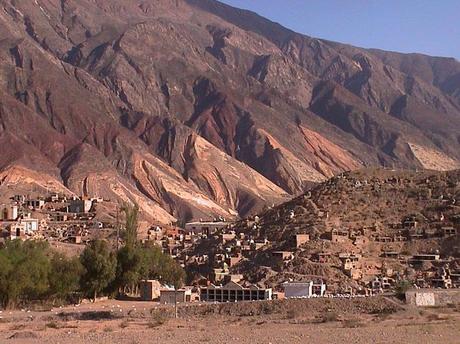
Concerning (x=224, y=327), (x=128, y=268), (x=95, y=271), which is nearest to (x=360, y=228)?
(x=128, y=268)

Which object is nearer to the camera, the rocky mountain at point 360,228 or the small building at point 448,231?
the rocky mountain at point 360,228

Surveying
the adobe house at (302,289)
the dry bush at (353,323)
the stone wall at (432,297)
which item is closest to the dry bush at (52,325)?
the dry bush at (353,323)

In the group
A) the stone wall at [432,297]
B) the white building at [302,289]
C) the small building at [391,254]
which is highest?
the small building at [391,254]

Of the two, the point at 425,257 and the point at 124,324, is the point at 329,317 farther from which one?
the point at 425,257

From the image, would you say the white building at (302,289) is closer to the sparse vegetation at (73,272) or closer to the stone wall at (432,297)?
the stone wall at (432,297)

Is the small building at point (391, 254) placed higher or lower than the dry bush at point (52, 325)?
higher

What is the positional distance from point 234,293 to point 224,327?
14.4 metres

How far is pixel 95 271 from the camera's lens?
229ft

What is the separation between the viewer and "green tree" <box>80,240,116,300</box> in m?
69.3

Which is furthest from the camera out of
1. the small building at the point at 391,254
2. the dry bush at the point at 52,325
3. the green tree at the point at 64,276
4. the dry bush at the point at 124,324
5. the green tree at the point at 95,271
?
the small building at the point at 391,254

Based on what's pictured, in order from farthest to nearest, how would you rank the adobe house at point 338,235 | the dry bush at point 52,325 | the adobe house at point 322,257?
the adobe house at point 338,235 → the adobe house at point 322,257 → the dry bush at point 52,325

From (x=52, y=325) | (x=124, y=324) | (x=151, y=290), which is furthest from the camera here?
(x=151, y=290)

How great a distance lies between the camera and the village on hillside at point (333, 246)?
226 ft

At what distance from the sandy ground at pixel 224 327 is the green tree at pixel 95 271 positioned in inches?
259
